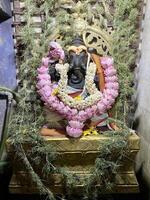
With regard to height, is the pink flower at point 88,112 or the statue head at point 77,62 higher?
the statue head at point 77,62

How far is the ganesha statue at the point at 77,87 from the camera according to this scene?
5.77 ft

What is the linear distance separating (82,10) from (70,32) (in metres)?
0.15

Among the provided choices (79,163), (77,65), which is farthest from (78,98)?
(79,163)

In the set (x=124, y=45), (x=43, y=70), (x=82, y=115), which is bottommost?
(x=82, y=115)

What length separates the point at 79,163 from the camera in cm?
178

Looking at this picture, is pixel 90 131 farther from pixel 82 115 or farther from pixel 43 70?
pixel 43 70

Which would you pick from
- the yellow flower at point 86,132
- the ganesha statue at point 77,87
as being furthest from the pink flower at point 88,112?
the yellow flower at point 86,132

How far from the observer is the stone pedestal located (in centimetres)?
173

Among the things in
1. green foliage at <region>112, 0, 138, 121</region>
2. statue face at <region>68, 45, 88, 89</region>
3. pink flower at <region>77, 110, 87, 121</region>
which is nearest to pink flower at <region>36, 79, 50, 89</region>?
statue face at <region>68, 45, 88, 89</region>

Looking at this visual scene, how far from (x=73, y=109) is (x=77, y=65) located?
249 mm

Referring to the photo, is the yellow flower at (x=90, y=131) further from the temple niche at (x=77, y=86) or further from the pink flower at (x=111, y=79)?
the pink flower at (x=111, y=79)

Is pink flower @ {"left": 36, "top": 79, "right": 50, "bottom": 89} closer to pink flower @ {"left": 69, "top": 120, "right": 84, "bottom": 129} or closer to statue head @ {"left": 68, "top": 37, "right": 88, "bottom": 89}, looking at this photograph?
statue head @ {"left": 68, "top": 37, "right": 88, "bottom": 89}

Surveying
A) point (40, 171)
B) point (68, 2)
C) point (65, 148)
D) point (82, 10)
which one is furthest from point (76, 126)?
point (68, 2)

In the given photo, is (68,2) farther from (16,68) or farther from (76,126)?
(76,126)
